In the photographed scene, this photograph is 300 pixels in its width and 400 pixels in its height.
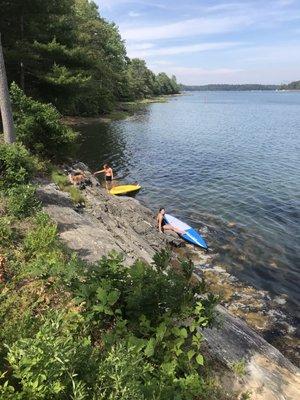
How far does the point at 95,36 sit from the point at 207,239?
6091 cm

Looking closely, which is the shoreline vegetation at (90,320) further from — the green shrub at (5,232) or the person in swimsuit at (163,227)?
the person in swimsuit at (163,227)

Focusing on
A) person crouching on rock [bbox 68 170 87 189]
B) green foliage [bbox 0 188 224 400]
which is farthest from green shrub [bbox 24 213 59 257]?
person crouching on rock [bbox 68 170 87 189]

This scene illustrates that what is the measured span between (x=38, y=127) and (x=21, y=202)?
11860 millimetres

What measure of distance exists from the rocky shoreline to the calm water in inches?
64.7

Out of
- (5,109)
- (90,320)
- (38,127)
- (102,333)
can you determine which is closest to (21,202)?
(90,320)

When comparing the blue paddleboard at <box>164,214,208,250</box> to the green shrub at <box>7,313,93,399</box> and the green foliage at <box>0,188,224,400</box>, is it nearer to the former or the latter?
the green foliage at <box>0,188,224,400</box>

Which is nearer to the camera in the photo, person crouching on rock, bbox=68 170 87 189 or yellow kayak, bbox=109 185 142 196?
person crouching on rock, bbox=68 170 87 189

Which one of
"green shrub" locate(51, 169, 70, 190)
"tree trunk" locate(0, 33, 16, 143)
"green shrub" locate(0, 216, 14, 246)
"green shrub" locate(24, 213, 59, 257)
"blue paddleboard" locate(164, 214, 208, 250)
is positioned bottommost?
"blue paddleboard" locate(164, 214, 208, 250)

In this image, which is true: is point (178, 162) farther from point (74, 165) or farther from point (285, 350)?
point (285, 350)

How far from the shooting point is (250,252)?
18.8m

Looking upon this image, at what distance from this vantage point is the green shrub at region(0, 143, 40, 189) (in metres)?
13.6

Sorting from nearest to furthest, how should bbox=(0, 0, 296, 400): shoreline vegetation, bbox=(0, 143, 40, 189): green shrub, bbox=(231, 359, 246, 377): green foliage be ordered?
bbox=(0, 0, 296, 400): shoreline vegetation < bbox=(231, 359, 246, 377): green foliage < bbox=(0, 143, 40, 189): green shrub

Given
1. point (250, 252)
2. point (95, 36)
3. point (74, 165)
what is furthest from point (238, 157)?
point (95, 36)

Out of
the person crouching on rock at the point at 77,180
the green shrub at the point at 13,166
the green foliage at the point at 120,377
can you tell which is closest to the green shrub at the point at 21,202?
the green shrub at the point at 13,166
